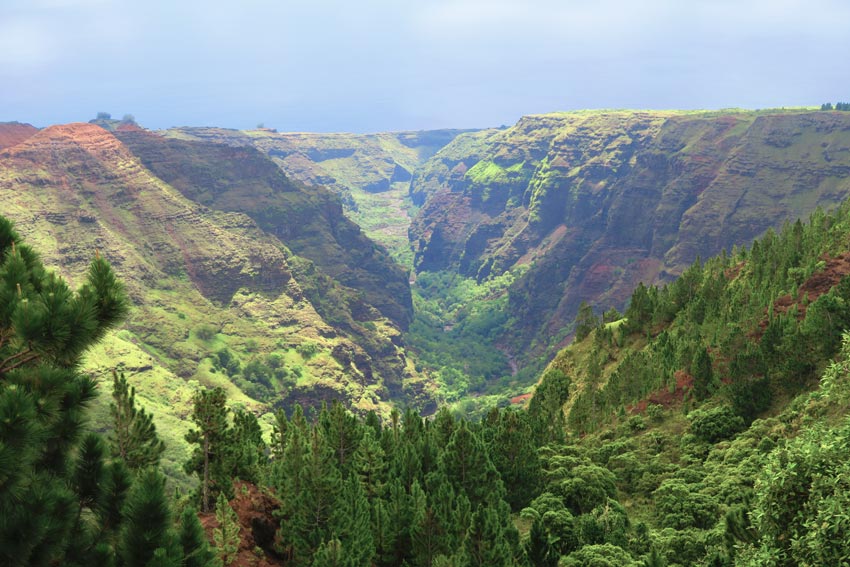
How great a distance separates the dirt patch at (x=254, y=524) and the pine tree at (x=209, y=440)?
2169mm

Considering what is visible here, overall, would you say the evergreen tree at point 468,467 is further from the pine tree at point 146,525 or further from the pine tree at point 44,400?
the pine tree at point 44,400

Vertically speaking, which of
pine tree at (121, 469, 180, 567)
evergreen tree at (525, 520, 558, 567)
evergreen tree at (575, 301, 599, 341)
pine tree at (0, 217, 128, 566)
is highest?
pine tree at (0, 217, 128, 566)

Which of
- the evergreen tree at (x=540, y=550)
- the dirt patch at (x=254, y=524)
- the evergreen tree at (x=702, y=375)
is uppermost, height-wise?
the dirt patch at (x=254, y=524)

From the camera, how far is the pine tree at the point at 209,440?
51906mm

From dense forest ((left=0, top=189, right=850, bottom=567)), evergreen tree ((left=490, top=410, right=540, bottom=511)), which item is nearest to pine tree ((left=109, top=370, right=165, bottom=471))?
dense forest ((left=0, top=189, right=850, bottom=567))

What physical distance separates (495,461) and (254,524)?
31921mm

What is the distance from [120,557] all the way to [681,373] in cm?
10201

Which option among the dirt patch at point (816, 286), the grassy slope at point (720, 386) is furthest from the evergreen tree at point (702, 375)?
the dirt patch at point (816, 286)

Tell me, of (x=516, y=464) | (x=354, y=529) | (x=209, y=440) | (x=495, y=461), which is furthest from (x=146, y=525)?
(x=495, y=461)

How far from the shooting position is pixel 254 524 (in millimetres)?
50906

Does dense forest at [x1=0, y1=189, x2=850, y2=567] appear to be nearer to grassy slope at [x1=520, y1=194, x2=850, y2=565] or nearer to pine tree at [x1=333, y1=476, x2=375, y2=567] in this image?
pine tree at [x1=333, y1=476, x2=375, y2=567]

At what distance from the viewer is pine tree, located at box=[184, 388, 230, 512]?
2044 inches

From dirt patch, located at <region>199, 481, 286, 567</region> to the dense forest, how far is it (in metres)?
0.19

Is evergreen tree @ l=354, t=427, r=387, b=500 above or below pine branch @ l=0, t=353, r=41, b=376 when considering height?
below
